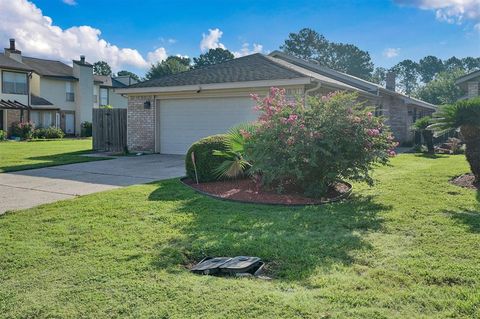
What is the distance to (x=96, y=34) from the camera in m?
23.1

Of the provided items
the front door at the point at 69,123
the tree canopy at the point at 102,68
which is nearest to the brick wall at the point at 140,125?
the front door at the point at 69,123

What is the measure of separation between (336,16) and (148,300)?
16440 millimetres

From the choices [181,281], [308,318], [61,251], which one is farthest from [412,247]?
[61,251]

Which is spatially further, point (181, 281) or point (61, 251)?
point (61, 251)

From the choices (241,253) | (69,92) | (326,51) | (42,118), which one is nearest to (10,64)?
(42,118)

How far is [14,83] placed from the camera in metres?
33.2

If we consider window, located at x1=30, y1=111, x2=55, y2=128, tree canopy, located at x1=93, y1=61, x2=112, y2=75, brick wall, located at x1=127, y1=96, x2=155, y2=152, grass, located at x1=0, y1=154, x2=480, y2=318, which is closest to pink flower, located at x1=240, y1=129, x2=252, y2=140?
grass, located at x1=0, y1=154, x2=480, y2=318

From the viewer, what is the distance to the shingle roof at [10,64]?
105 feet

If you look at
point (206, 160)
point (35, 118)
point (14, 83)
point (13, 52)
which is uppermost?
point (13, 52)

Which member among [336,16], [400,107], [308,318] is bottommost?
[308,318]

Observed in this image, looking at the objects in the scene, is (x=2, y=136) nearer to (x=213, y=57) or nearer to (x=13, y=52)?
(x=13, y=52)

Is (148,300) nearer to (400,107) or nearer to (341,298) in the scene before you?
(341,298)

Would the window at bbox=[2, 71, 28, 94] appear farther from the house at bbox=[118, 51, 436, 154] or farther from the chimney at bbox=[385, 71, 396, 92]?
the chimney at bbox=[385, 71, 396, 92]

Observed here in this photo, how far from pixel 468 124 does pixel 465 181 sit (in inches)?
51.1
